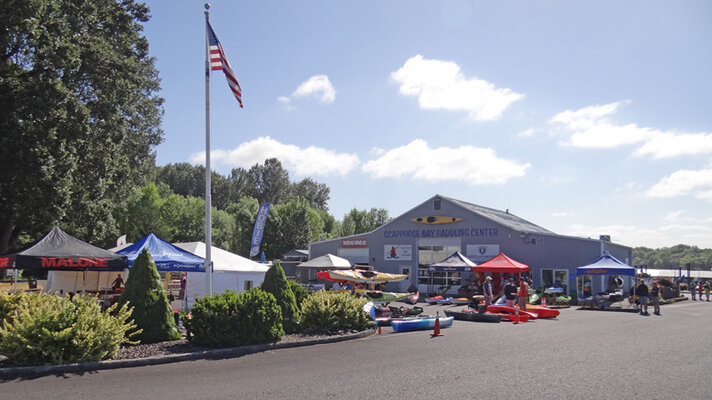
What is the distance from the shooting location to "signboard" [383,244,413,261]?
136 feet

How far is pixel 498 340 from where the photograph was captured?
46.0 ft

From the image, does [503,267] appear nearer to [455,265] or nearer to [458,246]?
[455,265]

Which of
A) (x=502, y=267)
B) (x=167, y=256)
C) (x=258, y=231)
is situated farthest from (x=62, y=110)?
(x=502, y=267)

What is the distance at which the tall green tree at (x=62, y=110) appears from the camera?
70.7 feet

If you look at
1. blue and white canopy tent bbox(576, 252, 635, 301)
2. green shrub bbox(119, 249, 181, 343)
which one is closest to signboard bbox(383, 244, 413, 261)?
blue and white canopy tent bbox(576, 252, 635, 301)

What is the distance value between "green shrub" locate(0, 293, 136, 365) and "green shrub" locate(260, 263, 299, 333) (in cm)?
470

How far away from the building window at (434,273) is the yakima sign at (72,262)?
28.2 m

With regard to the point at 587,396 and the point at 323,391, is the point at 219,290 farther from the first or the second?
the point at 587,396

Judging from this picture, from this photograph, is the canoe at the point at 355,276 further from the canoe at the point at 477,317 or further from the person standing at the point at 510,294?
the person standing at the point at 510,294

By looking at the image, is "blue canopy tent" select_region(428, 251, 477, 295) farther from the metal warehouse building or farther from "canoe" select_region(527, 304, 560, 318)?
"canoe" select_region(527, 304, 560, 318)

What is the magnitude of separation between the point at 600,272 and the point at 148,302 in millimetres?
25101

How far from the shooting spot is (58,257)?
549 inches

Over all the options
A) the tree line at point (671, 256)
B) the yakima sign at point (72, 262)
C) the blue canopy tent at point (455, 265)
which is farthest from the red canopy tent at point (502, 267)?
the tree line at point (671, 256)

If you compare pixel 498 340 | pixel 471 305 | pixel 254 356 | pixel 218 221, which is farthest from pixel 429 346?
pixel 218 221
